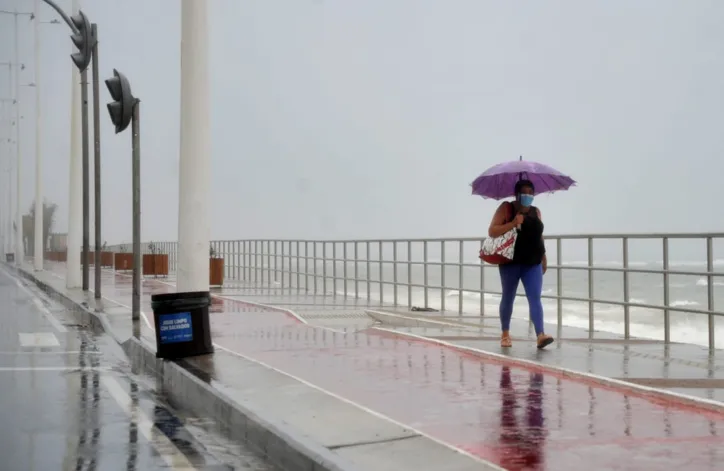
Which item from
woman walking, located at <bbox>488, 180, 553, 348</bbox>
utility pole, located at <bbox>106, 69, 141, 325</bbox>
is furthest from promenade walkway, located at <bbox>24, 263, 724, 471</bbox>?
utility pole, located at <bbox>106, 69, 141, 325</bbox>

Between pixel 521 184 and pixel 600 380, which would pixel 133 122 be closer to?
pixel 521 184

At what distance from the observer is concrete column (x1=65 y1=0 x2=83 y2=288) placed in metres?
30.2

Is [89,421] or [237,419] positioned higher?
[237,419]

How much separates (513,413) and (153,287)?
22902 millimetres

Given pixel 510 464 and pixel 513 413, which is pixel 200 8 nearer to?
pixel 513 413

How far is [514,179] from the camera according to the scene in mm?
12695

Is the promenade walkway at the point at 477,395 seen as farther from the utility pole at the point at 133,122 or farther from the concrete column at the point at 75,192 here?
the concrete column at the point at 75,192

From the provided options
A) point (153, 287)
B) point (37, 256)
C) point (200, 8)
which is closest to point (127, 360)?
point (200, 8)

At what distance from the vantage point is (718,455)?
6336 millimetres

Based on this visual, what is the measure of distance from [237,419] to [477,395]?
209 centimetres

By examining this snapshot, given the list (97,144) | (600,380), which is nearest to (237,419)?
(600,380)

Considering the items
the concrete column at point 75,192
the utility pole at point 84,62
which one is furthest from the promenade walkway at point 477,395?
the concrete column at point 75,192

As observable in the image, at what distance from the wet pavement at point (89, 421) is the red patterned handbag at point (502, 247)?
4.09 m

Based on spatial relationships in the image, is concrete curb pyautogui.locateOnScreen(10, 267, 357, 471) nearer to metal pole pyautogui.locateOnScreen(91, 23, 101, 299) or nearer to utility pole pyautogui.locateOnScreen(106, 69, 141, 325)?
utility pole pyautogui.locateOnScreen(106, 69, 141, 325)
